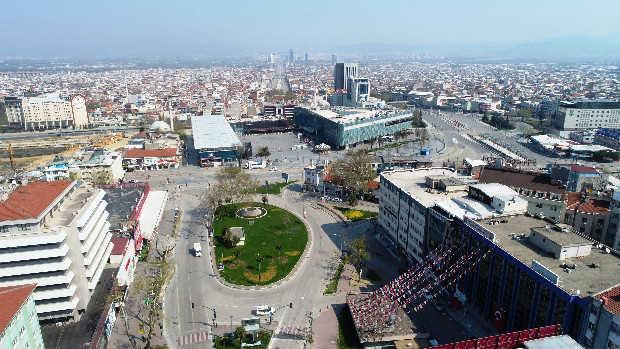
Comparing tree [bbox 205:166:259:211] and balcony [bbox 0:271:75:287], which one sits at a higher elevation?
balcony [bbox 0:271:75:287]

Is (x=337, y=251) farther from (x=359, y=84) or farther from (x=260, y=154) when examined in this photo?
(x=359, y=84)

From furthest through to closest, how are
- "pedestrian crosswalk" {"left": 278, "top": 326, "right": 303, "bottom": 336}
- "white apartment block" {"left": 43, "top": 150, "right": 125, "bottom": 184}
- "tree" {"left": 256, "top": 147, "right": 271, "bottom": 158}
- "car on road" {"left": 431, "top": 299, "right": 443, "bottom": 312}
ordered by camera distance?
"tree" {"left": 256, "top": 147, "right": 271, "bottom": 158} → "white apartment block" {"left": 43, "top": 150, "right": 125, "bottom": 184} → "car on road" {"left": 431, "top": 299, "right": 443, "bottom": 312} → "pedestrian crosswalk" {"left": 278, "top": 326, "right": 303, "bottom": 336}

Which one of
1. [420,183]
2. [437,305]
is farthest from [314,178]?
[437,305]

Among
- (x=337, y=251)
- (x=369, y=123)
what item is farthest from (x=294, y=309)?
(x=369, y=123)

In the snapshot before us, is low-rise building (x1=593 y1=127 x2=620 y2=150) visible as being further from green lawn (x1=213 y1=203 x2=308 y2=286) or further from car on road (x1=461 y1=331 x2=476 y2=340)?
car on road (x1=461 y1=331 x2=476 y2=340)

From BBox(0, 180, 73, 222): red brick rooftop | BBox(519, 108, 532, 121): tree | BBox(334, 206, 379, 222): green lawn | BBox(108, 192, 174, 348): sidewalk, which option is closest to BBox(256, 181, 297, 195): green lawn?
BBox(334, 206, 379, 222): green lawn

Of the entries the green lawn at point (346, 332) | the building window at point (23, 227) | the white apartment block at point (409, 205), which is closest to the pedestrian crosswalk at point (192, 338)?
the green lawn at point (346, 332)
